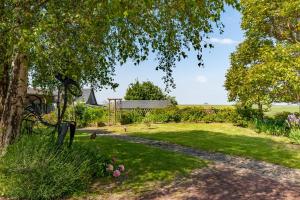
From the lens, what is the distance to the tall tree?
304 inches

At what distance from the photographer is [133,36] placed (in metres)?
10.9

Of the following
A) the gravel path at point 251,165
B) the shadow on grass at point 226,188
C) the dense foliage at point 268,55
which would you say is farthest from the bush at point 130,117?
the shadow on grass at point 226,188

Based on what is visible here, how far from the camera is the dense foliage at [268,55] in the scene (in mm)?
21625

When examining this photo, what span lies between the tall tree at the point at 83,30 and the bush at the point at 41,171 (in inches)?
59.7

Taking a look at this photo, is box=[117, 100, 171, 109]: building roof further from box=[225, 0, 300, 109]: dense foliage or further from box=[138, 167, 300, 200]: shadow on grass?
box=[138, 167, 300, 200]: shadow on grass

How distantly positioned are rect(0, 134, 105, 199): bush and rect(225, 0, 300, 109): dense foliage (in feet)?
44.9

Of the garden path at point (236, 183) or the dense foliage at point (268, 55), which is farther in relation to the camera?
the dense foliage at point (268, 55)

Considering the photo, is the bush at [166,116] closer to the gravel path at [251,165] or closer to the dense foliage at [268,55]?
the dense foliage at [268,55]

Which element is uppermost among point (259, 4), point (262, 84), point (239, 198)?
point (259, 4)

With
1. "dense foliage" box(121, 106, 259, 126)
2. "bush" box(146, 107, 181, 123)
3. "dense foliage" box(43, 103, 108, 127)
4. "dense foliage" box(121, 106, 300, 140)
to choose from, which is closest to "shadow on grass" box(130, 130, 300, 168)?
"dense foliage" box(121, 106, 300, 140)

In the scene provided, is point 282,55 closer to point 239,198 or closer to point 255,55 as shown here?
point 255,55

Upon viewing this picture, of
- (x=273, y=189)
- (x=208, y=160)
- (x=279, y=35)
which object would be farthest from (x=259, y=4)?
Answer: (x=273, y=189)

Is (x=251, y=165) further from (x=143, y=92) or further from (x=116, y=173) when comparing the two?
(x=143, y=92)

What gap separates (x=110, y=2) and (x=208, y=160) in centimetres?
782
